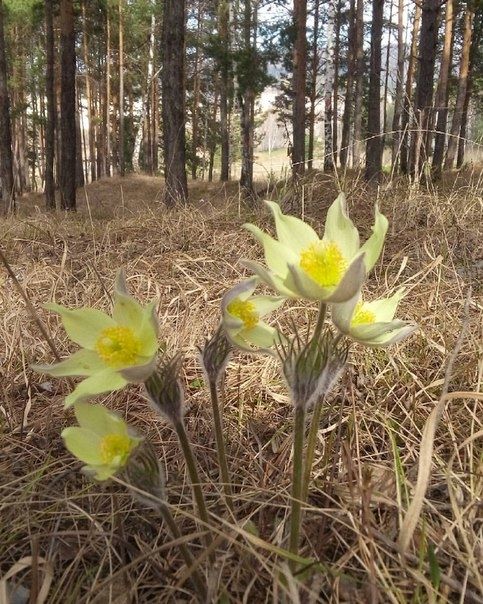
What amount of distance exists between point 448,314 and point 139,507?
1.23m

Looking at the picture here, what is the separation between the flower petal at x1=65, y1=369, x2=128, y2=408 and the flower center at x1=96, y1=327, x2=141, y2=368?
0.07 feet

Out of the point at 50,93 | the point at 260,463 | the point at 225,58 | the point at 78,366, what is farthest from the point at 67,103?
the point at 78,366

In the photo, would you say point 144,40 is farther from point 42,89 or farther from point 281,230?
point 281,230

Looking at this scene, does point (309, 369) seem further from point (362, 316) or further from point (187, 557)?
point (187, 557)

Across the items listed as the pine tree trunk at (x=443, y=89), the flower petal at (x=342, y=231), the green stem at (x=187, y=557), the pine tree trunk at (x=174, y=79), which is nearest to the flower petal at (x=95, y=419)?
the green stem at (x=187, y=557)

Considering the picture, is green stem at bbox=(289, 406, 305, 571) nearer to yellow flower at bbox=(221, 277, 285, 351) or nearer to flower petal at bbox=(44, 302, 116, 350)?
yellow flower at bbox=(221, 277, 285, 351)

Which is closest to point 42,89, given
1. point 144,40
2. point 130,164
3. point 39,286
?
point 144,40

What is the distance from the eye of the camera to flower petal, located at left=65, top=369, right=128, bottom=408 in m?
0.72

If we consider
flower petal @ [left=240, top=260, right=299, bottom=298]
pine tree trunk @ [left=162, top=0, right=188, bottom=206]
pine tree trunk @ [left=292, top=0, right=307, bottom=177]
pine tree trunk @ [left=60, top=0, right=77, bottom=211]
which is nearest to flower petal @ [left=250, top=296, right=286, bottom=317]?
flower petal @ [left=240, top=260, right=299, bottom=298]

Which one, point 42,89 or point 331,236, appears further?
point 42,89

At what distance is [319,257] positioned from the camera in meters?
0.79

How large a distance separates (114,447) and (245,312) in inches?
11.8

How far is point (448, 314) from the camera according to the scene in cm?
175

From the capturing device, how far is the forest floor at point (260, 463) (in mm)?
843
